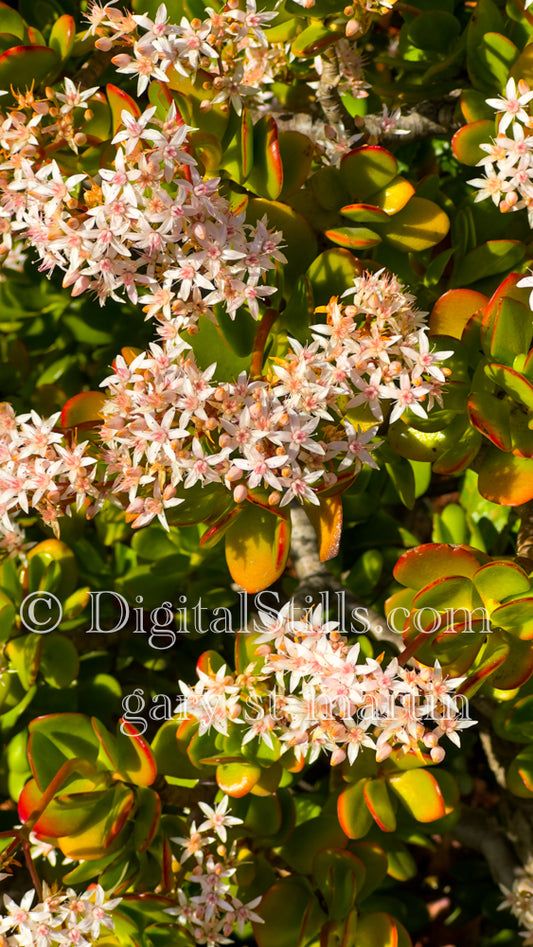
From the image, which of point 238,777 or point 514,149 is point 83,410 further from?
point 514,149

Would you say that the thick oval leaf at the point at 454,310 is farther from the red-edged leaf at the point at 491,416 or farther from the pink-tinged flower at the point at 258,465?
the pink-tinged flower at the point at 258,465

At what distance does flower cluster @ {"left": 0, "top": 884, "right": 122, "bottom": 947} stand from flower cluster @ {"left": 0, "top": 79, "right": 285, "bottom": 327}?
0.84 metres

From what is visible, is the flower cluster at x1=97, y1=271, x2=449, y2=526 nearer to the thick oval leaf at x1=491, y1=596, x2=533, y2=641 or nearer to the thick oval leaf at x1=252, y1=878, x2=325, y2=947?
the thick oval leaf at x1=491, y1=596, x2=533, y2=641

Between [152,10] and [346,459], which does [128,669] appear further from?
[152,10]

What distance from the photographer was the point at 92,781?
51.1 inches

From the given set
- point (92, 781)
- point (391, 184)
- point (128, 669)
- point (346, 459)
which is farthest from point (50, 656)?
point (391, 184)

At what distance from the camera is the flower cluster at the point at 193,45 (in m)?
1.04

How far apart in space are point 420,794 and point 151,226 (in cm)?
87

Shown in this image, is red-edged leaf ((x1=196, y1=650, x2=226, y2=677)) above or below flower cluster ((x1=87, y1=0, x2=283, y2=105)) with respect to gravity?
below

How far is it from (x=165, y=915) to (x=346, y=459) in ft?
2.48

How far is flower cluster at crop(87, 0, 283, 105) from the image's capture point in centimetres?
104

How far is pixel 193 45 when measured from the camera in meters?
1.05

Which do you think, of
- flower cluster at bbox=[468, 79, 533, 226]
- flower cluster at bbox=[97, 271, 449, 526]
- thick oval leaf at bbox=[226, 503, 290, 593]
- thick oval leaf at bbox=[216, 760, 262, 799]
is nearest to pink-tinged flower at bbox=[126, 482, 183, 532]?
flower cluster at bbox=[97, 271, 449, 526]

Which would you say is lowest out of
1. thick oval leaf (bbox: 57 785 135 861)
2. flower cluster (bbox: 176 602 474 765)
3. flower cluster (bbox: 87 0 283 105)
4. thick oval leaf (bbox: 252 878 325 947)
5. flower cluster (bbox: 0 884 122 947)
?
thick oval leaf (bbox: 252 878 325 947)
